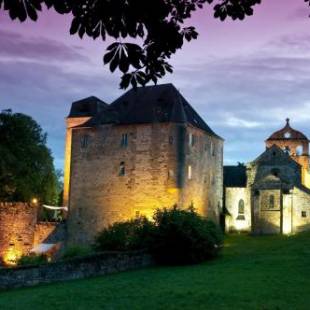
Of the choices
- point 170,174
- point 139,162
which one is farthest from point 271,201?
point 139,162

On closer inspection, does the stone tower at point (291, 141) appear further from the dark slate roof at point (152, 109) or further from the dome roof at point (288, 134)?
the dark slate roof at point (152, 109)

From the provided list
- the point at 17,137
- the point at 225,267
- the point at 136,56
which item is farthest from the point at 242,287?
the point at 17,137

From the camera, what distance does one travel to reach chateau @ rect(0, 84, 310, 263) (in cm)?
4544

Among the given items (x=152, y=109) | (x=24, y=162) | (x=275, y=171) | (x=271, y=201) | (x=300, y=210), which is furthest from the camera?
(x=275, y=171)

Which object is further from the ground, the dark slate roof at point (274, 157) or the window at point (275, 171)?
the dark slate roof at point (274, 157)

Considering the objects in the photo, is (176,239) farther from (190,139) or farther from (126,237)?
(190,139)

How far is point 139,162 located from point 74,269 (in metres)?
21.3

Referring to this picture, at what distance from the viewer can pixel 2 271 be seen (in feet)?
76.0

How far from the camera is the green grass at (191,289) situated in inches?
690

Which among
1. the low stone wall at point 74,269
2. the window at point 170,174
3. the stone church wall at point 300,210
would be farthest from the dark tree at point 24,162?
the stone church wall at point 300,210

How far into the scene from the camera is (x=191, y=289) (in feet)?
67.1

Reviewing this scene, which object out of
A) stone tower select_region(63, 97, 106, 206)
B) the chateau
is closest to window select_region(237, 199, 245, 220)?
the chateau

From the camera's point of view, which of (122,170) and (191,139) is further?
(191,139)

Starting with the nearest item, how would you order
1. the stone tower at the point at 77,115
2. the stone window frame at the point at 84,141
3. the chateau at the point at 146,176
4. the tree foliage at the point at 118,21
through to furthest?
the tree foliage at the point at 118,21 → the chateau at the point at 146,176 → the stone window frame at the point at 84,141 → the stone tower at the point at 77,115
